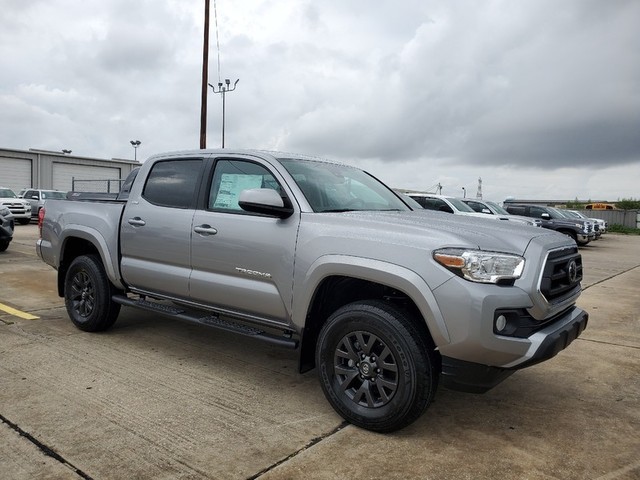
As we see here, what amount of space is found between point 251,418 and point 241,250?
1180 mm

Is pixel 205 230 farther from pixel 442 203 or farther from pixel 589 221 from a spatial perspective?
pixel 589 221

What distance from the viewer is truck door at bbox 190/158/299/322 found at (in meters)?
3.72

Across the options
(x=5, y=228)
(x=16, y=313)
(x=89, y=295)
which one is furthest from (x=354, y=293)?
(x=5, y=228)

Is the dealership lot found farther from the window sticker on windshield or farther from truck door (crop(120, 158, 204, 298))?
the window sticker on windshield

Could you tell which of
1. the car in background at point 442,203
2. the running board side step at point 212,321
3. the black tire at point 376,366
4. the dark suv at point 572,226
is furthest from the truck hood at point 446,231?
the dark suv at point 572,226

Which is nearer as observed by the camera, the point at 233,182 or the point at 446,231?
the point at 446,231

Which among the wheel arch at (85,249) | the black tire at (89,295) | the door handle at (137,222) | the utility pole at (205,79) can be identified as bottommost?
the black tire at (89,295)

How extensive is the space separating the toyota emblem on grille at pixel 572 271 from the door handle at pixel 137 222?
341 centimetres

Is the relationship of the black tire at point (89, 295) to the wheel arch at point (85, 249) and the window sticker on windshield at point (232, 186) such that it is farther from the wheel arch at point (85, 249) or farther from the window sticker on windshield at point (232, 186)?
the window sticker on windshield at point (232, 186)

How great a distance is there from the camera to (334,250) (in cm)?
343

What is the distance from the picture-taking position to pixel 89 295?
5.36 meters

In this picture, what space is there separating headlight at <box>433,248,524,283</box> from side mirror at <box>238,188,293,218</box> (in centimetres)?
117

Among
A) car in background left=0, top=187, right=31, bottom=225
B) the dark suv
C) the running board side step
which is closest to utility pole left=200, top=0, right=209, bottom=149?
car in background left=0, top=187, right=31, bottom=225

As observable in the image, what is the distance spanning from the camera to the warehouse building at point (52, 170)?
3625 centimetres
